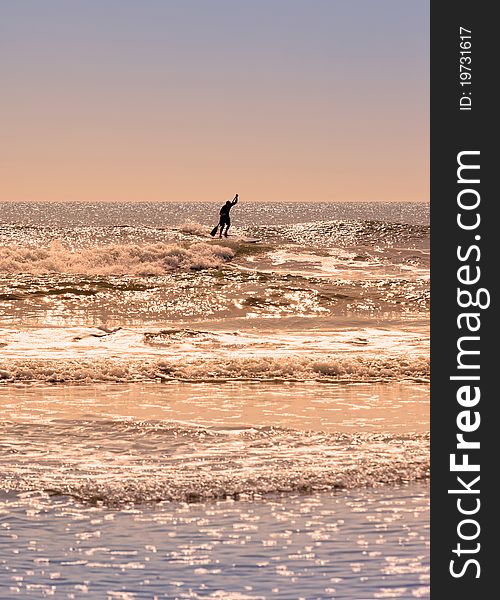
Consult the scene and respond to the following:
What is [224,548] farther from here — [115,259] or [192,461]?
[115,259]

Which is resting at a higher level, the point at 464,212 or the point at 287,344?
the point at 464,212

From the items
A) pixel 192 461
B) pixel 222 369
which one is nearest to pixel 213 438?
pixel 192 461

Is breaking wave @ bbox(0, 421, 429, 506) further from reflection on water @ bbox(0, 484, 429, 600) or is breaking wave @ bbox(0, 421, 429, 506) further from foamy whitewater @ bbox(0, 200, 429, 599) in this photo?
reflection on water @ bbox(0, 484, 429, 600)

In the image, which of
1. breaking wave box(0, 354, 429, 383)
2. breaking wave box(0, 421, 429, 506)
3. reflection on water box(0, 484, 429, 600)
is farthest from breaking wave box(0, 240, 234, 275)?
reflection on water box(0, 484, 429, 600)

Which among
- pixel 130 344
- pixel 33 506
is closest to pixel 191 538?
pixel 33 506

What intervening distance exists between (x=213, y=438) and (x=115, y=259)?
25938 millimetres

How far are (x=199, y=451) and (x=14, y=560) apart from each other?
3524 millimetres

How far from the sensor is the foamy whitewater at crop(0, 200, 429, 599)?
6.91 m

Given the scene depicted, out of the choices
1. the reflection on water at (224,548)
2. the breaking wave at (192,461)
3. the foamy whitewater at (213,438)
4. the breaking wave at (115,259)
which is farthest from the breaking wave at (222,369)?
the breaking wave at (115,259)

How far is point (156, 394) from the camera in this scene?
1434cm

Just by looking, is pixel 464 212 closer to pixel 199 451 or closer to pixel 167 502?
pixel 199 451

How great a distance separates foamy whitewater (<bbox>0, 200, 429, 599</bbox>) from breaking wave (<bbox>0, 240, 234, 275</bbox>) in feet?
18.3

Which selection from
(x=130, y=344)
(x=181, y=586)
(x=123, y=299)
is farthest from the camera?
(x=123, y=299)

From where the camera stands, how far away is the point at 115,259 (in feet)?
120
